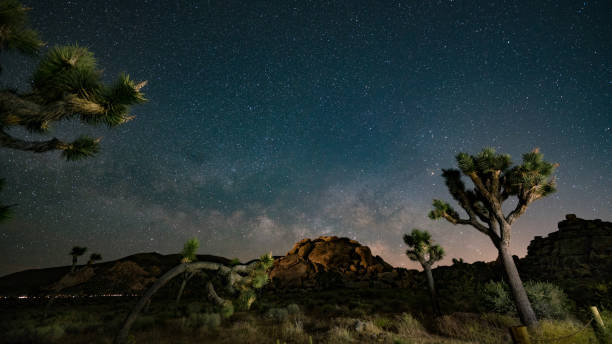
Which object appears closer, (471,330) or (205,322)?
(471,330)

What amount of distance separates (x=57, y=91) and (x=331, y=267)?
39.3 m

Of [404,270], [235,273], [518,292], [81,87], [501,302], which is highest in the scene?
[81,87]

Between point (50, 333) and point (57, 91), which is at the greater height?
point (57, 91)

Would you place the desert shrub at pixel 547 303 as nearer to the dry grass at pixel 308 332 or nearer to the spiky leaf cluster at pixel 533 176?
the dry grass at pixel 308 332

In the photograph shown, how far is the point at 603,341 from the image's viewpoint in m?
5.35

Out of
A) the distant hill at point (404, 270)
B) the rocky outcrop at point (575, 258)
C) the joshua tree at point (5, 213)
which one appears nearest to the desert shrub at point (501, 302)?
the distant hill at point (404, 270)

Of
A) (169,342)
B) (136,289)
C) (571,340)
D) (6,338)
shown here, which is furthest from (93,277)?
(571,340)

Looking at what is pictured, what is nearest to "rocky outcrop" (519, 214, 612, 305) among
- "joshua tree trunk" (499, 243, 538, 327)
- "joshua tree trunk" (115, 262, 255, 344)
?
"joshua tree trunk" (499, 243, 538, 327)

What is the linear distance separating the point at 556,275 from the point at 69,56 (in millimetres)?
32429

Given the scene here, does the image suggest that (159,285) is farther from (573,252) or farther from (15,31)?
(573,252)

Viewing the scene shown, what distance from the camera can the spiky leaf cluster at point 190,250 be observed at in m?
7.83

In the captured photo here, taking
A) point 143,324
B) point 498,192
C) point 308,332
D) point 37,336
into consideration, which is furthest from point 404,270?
point 37,336

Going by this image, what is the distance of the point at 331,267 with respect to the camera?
→ 3866 cm

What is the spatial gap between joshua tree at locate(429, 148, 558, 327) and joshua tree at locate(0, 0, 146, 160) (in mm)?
13540
